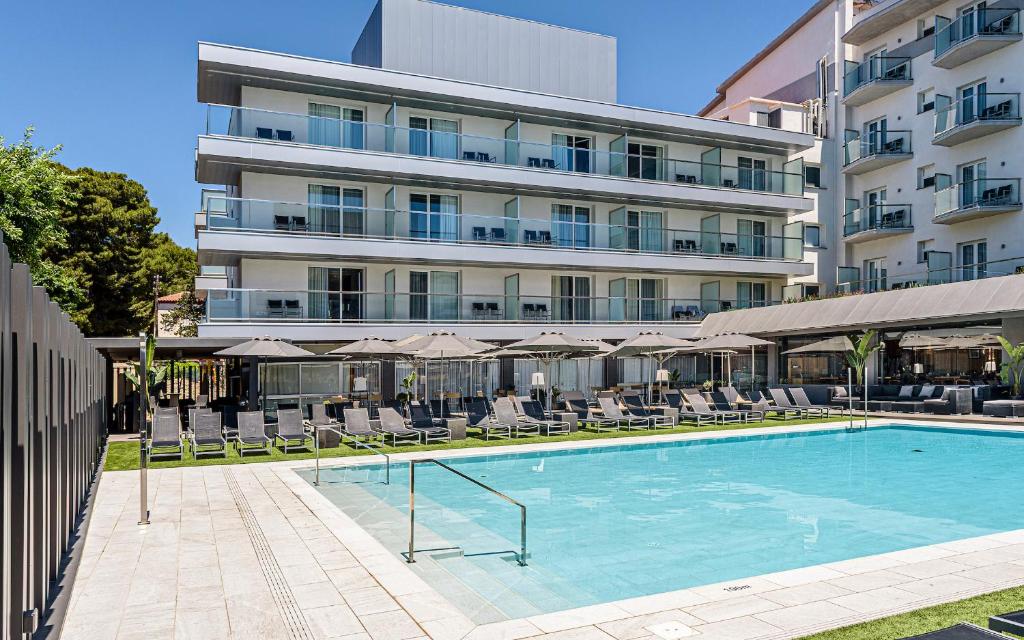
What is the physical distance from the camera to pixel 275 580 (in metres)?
6.91

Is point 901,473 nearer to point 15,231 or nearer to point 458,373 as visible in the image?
point 458,373

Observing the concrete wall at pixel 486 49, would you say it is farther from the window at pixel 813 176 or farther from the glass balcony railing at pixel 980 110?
the glass balcony railing at pixel 980 110

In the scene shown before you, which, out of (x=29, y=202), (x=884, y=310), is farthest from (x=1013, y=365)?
(x=29, y=202)

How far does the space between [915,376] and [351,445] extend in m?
20.7

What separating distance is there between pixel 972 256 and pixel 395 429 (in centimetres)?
2400

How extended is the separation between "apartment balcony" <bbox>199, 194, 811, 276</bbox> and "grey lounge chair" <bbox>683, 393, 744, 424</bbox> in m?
7.65

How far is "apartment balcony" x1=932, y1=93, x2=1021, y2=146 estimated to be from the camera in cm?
2706

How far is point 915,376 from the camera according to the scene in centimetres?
2692

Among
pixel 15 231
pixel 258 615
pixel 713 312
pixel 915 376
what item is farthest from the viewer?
pixel 713 312

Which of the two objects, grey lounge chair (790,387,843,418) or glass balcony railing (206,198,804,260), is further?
grey lounge chair (790,387,843,418)

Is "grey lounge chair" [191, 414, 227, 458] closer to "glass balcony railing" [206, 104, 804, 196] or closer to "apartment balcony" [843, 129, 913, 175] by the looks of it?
"glass balcony railing" [206, 104, 804, 196]

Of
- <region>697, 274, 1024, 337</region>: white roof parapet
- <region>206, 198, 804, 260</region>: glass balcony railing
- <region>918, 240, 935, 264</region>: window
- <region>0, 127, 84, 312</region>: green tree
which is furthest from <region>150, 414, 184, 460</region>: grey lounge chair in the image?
<region>918, 240, 935, 264</region>: window

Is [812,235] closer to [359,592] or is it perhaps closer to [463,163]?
[463,163]

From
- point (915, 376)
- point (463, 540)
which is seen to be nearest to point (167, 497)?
point (463, 540)
